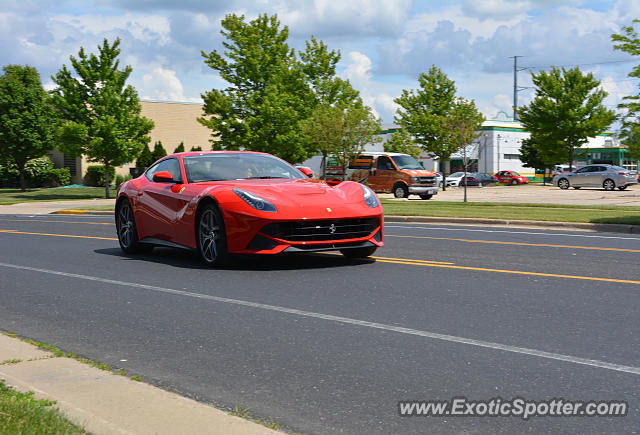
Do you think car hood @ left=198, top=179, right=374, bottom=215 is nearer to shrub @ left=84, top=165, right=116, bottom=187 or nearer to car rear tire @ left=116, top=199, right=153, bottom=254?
car rear tire @ left=116, top=199, right=153, bottom=254

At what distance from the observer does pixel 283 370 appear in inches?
184

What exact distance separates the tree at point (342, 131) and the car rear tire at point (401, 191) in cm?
280

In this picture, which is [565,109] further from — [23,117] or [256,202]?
[256,202]

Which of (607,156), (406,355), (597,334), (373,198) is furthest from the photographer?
(607,156)

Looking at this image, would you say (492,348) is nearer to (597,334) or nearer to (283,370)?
(597,334)

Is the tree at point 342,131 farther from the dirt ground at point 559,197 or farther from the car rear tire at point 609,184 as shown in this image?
the car rear tire at point 609,184

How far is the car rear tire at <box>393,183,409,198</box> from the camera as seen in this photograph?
35194 mm

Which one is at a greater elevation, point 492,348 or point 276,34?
point 276,34

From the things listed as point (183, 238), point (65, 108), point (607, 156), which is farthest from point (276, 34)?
point (607, 156)

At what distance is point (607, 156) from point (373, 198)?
93492 millimetres

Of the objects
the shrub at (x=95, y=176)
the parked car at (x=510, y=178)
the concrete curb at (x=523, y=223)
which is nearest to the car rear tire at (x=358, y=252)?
the concrete curb at (x=523, y=223)

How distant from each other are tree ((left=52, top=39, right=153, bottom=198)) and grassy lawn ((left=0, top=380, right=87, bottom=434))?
1465 inches

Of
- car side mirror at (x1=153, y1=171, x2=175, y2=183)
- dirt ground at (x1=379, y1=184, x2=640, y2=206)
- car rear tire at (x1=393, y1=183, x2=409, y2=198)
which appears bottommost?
dirt ground at (x1=379, y1=184, x2=640, y2=206)

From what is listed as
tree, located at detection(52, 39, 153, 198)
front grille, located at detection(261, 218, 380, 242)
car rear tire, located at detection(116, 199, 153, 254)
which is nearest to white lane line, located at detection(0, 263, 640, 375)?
front grille, located at detection(261, 218, 380, 242)
